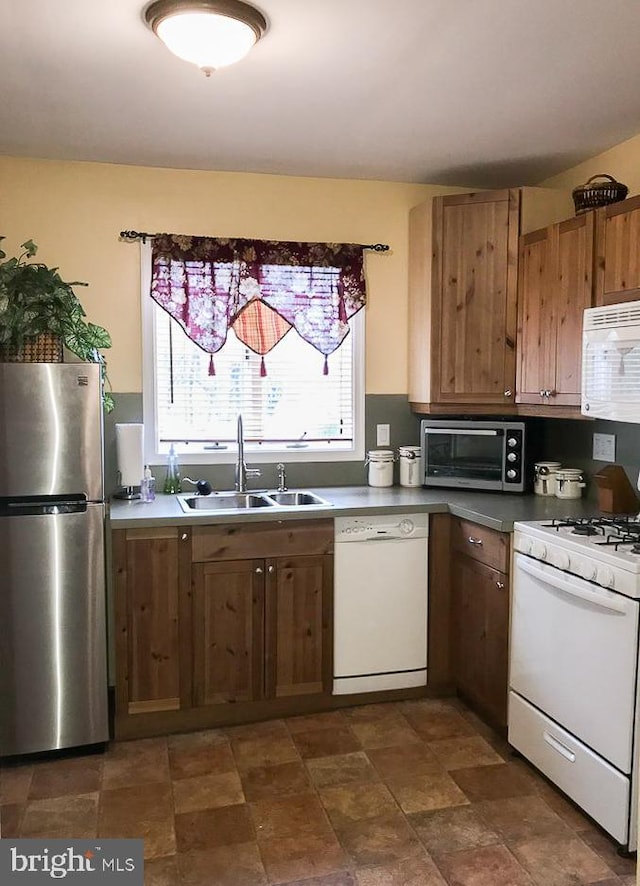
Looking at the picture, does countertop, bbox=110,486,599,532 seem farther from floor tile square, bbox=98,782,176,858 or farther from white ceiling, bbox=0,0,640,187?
white ceiling, bbox=0,0,640,187

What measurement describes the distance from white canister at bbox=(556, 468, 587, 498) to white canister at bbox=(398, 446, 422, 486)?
2.34ft

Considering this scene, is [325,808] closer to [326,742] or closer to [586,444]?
[326,742]

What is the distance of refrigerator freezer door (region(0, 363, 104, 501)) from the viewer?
2.82 metres

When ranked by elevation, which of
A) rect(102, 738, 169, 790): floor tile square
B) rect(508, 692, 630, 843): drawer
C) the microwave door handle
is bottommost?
rect(102, 738, 169, 790): floor tile square

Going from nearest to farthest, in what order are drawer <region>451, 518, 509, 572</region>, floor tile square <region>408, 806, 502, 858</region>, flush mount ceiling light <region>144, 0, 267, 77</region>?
1. flush mount ceiling light <region>144, 0, 267, 77</region>
2. floor tile square <region>408, 806, 502, 858</region>
3. drawer <region>451, 518, 509, 572</region>

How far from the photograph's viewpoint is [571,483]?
11.6 ft

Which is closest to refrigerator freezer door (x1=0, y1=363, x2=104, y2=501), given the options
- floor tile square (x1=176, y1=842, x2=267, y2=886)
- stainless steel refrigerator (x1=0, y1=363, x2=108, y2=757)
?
stainless steel refrigerator (x1=0, y1=363, x2=108, y2=757)

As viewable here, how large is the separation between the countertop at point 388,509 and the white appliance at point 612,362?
1.70 ft

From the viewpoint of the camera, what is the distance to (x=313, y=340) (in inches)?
151

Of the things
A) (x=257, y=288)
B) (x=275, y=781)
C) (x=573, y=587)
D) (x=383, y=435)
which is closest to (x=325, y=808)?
(x=275, y=781)

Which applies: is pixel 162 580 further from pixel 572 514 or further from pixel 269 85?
pixel 269 85

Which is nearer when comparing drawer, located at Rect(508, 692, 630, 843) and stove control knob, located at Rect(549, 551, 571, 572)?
drawer, located at Rect(508, 692, 630, 843)

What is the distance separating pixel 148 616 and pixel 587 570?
175 centimetres

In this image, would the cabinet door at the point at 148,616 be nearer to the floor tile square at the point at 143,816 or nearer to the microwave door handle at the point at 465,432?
the floor tile square at the point at 143,816
